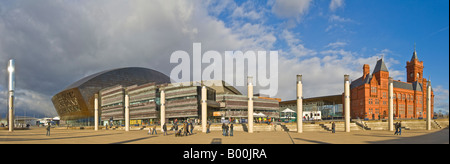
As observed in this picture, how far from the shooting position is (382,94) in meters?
75.3

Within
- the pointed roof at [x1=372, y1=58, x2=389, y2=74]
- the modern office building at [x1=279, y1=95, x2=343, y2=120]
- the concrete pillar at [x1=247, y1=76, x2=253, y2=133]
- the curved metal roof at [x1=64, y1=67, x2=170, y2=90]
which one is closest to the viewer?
the concrete pillar at [x1=247, y1=76, x2=253, y2=133]

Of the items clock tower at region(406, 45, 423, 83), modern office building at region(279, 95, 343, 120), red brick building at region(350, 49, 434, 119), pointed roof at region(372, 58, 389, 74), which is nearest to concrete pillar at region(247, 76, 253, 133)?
red brick building at region(350, 49, 434, 119)

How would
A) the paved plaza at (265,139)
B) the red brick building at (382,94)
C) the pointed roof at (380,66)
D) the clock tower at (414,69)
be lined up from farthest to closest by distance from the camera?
the clock tower at (414,69), the pointed roof at (380,66), the red brick building at (382,94), the paved plaza at (265,139)

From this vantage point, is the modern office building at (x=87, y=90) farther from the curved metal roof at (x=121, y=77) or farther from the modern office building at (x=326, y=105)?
the modern office building at (x=326, y=105)

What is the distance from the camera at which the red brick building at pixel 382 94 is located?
7275 centimetres

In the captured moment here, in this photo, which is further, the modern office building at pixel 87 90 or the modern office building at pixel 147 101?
the modern office building at pixel 87 90

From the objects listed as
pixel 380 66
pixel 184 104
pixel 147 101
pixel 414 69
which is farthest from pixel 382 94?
pixel 147 101

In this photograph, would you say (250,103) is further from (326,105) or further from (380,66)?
(326,105)

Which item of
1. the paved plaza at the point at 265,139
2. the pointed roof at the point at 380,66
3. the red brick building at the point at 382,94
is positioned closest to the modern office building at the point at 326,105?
the red brick building at the point at 382,94

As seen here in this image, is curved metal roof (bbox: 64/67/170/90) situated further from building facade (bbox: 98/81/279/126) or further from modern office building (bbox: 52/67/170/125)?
building facade (bbox: 98/81/279/126)

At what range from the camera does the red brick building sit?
239ft

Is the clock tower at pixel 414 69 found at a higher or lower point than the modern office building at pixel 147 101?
higher

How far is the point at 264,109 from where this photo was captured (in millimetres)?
82812
